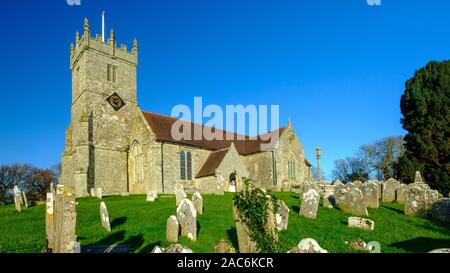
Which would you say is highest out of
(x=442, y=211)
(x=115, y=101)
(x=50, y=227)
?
(x=115, y=101)

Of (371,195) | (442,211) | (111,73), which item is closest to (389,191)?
(371,195)

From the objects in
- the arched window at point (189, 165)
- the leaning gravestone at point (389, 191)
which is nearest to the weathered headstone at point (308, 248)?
the leaning gravestone at point (389, 191)

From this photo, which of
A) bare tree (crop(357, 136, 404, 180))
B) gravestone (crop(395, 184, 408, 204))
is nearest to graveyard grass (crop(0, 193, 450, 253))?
gravestone (crop(395, 184, 408, 204))

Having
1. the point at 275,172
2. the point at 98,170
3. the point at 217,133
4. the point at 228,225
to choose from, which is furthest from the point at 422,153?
the point at 98,170

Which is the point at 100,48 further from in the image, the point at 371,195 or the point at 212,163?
the point at 371,195

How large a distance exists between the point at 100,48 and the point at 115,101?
5359mm

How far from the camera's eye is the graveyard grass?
9266 millimetres

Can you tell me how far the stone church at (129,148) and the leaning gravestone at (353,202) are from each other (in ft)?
47.5

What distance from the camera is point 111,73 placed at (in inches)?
1399

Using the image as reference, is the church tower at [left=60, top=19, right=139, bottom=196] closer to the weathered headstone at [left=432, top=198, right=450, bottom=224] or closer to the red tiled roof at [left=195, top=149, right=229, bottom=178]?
the red tiled roof at [left=195, top=149, right=229, bottom=178]

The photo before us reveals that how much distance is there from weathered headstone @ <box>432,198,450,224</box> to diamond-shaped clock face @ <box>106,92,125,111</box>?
28644 mm

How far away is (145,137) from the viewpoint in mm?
31938
